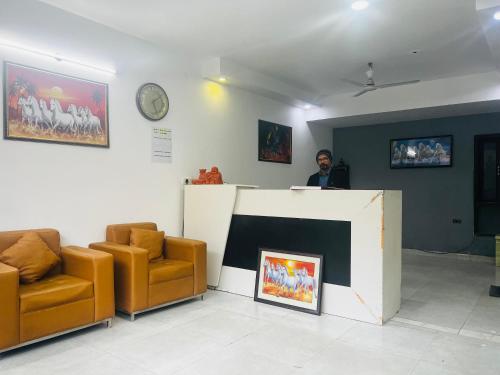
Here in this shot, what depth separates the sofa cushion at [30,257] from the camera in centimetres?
303

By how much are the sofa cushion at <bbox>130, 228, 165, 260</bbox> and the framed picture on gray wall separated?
5166 millimetres

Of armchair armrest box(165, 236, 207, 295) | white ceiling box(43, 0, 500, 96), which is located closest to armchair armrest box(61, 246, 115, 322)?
armchair armrest box(165, 236, 207, 295)

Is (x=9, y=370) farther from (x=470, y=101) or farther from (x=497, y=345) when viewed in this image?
(x=470, y=101)

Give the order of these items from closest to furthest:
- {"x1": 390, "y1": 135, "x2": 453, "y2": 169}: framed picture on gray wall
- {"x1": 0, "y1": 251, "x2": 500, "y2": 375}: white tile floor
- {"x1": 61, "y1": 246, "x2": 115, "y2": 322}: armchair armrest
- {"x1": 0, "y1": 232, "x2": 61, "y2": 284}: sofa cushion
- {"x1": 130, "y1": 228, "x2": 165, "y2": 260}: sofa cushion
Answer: {"x1": 0, "y1": 251, "x2": 500, "y2": 375}: white tile floor
{"x1": 0, "y1": 232, "x2": 61, "y2": 284}: sofa cushion
{"x1": 61, "y1": 246, "x2": 115, "y2": 322}: armchair armrest
{"x1": 130, "y1": 228, "x2": 165, "y2": 260}: sofa cushion
{"x1": 390, "y1": 135, "x2": 453, "y2": 169}: framed picture on gray wall

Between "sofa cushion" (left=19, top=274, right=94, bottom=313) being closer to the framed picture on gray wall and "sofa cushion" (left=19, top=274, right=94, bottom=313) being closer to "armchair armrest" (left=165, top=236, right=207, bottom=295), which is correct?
"armchair armrest" (left=165, top=236, right=207, bottom=295)

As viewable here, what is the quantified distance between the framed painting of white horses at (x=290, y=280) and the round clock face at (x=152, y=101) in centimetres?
204

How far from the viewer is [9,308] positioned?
260 cm

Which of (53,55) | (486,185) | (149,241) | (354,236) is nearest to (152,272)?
(149,241)

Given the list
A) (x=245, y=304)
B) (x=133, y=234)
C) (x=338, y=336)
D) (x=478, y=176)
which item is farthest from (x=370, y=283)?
(x=478, y=176)

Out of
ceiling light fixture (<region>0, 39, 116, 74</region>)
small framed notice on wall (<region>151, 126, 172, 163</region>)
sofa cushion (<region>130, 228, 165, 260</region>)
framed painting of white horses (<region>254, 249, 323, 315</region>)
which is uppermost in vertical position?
ceiling light fixture (<region>0, 39, 116, 74</region>)

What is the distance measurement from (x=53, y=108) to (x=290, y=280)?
282cm

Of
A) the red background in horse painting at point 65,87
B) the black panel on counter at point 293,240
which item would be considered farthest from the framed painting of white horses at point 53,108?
the black panel on counter at point 293,240

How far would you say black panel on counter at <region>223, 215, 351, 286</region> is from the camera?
3.61 meters

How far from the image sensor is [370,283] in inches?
135
